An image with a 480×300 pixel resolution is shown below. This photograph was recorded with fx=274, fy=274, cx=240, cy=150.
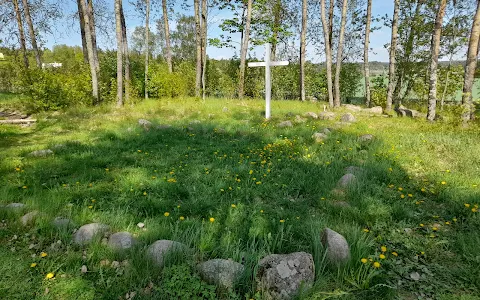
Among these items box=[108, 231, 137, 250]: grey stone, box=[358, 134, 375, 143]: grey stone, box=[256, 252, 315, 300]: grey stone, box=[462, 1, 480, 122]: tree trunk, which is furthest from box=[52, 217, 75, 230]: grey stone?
box=[462, 1, 480, 122]: tree trunk

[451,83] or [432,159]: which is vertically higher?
[451,83]

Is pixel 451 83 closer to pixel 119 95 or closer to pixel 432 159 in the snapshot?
pixel 432 159

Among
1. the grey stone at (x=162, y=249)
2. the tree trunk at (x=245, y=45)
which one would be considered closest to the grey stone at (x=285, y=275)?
the grey stone at (x=162, y=249)

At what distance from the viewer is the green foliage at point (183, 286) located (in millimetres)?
2135

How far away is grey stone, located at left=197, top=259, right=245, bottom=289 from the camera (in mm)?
2271

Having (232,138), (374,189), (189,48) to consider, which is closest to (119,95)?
(232,138)

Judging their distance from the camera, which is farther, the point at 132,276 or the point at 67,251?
the point at 67,251

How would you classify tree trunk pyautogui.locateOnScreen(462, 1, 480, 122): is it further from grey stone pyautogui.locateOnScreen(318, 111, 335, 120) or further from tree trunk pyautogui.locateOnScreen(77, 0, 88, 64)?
tree trunk pyautogui.locateOnScreen(77, 0, 88, 64)

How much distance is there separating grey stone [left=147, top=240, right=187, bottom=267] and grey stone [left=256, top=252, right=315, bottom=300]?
2.67ft

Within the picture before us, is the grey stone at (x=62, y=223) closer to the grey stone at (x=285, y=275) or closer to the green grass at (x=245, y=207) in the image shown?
the green grass at (x=245, y=207)

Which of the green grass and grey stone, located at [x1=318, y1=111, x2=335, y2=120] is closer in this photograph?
the green grass

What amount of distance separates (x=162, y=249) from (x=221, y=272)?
687mm

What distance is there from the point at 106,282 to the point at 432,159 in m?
5.97

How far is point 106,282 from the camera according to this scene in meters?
2.38
